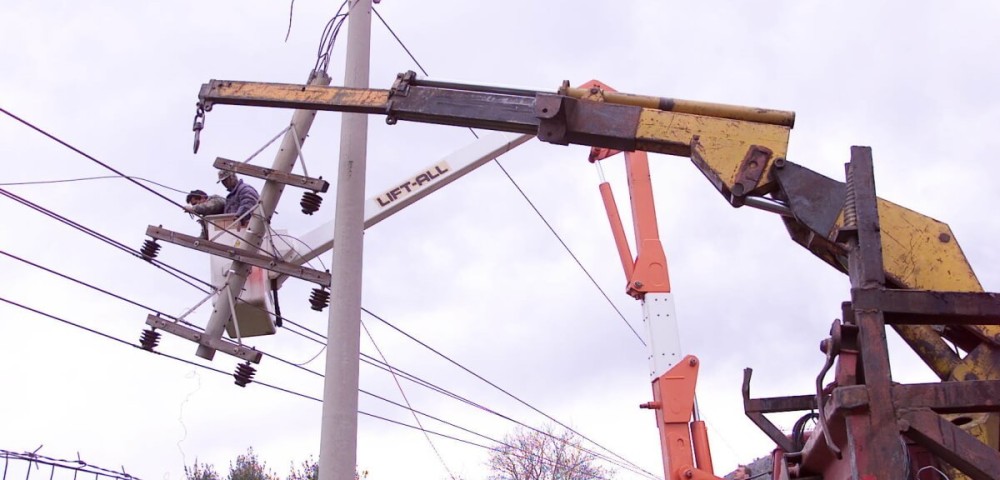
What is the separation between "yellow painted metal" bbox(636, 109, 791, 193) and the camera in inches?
255

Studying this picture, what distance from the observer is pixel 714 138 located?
662 cm

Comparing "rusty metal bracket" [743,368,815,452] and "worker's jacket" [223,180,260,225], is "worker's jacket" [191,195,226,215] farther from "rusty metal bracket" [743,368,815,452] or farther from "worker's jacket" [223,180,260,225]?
"rusty metal bracket" [743,368,815,452]

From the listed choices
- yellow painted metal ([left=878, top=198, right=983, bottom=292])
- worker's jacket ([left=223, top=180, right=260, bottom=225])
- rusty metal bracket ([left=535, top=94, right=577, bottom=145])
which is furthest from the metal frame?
worker's jacket ([left=223, top=180, right=260, bottom=225])

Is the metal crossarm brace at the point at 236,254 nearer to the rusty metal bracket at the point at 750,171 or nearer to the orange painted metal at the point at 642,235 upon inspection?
the orange painted metal at the point at 642,235

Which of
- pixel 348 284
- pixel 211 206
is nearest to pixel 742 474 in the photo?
pixel 348 284

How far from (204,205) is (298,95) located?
3.22 metres

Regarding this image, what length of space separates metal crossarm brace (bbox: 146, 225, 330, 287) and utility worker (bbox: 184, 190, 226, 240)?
293 mm

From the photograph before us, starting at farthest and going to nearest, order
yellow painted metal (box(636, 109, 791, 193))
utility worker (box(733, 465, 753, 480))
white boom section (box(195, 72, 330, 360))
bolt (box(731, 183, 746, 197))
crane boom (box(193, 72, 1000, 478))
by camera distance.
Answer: white boom section (box(195, 72, 330, 360)), utility worker (box(733, 465, 753, 480)), yellow painted metal (box(636, 109, 791, 193)), bolt (box(731, 183, 746, 197)), crane boom (box(193, 72, 1000, 478))

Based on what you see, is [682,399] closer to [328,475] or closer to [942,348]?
[328,475]

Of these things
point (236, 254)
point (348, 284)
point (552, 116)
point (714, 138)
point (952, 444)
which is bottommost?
point (952, 444)

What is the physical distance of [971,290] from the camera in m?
5.82

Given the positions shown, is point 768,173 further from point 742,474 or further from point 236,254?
point 236,254

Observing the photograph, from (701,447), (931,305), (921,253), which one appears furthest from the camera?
(701,447)

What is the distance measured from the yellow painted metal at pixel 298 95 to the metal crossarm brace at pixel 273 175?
2004mm
